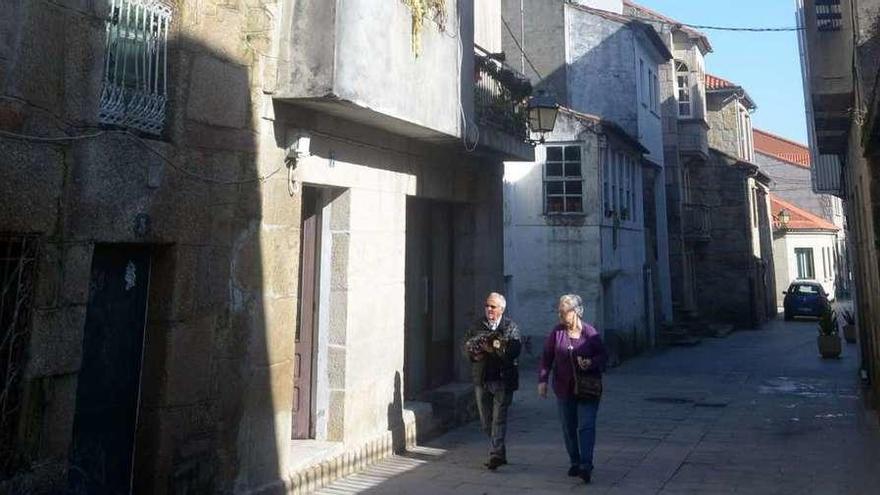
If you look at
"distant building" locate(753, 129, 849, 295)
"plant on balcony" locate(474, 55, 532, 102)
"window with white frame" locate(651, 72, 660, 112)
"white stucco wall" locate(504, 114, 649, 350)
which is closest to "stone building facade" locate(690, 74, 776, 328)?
"window with white frame" locate(651, 72, 660, 112)

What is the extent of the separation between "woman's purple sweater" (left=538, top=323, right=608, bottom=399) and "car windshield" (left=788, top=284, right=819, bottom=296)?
29543mm

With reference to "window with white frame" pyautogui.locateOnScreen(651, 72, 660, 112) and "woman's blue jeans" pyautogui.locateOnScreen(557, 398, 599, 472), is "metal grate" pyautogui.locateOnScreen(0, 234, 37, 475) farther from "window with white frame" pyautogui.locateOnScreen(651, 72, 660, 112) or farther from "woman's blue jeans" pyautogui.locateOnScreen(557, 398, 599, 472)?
"window with white frame" pyautogui.locateOnScreen(651, 72, 660, 112)

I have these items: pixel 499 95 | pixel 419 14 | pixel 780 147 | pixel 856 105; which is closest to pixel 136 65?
pixel 419 14

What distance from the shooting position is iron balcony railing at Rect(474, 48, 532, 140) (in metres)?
9.20

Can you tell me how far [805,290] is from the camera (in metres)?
31.8

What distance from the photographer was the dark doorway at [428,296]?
8782 mm

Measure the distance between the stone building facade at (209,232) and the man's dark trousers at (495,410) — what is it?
1.13m

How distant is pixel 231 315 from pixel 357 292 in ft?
5.88

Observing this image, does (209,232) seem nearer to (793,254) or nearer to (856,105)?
(856,105)

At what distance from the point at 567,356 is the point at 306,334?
2479 millimetres

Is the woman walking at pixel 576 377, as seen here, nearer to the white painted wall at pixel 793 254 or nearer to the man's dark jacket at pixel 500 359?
the man's dark jacket at pixel 500 359

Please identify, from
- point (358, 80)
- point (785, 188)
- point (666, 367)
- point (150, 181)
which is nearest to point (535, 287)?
point (666, 367)

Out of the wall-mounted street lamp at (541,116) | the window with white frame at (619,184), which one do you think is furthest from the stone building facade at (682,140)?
the wall-mounted street lamp at (541,116)

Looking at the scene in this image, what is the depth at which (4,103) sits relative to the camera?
3.63 metres
